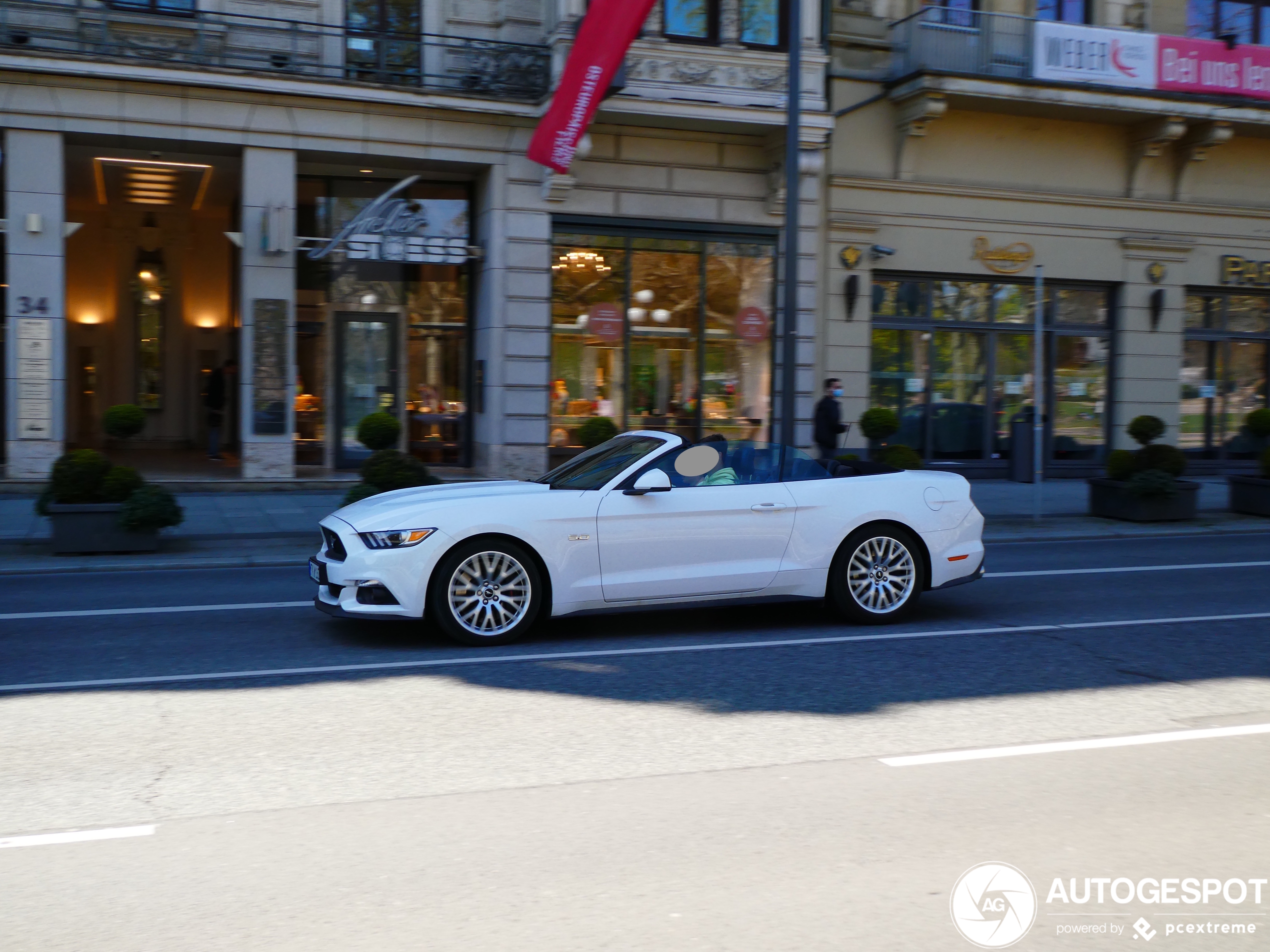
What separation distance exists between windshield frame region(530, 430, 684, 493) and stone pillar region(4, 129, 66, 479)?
11.2m

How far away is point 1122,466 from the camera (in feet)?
55.0

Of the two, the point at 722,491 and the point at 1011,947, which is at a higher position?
the point at 722,491

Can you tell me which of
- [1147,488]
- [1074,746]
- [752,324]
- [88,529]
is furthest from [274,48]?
[1074,746]

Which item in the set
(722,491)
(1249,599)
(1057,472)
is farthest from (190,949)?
(1057,472)

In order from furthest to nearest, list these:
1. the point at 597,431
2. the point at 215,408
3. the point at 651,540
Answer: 1. the point at 215,408
2. the point at 597,431
3. the point at 651,540

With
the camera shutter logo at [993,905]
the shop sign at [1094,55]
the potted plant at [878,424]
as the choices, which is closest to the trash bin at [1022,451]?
the potted plant at [878,424]

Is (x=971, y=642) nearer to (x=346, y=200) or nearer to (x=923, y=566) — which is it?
(x=923, y=566)

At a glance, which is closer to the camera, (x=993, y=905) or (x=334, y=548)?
(x=993, y=905)

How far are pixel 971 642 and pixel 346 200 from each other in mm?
14681

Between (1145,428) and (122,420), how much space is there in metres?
14.0

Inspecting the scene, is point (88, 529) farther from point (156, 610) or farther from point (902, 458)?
point (902, 458)

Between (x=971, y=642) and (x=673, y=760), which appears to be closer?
(x=673, y=760)

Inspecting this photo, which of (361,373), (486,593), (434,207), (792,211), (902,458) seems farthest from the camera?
(361,373)

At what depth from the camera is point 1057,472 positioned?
22.7 m
